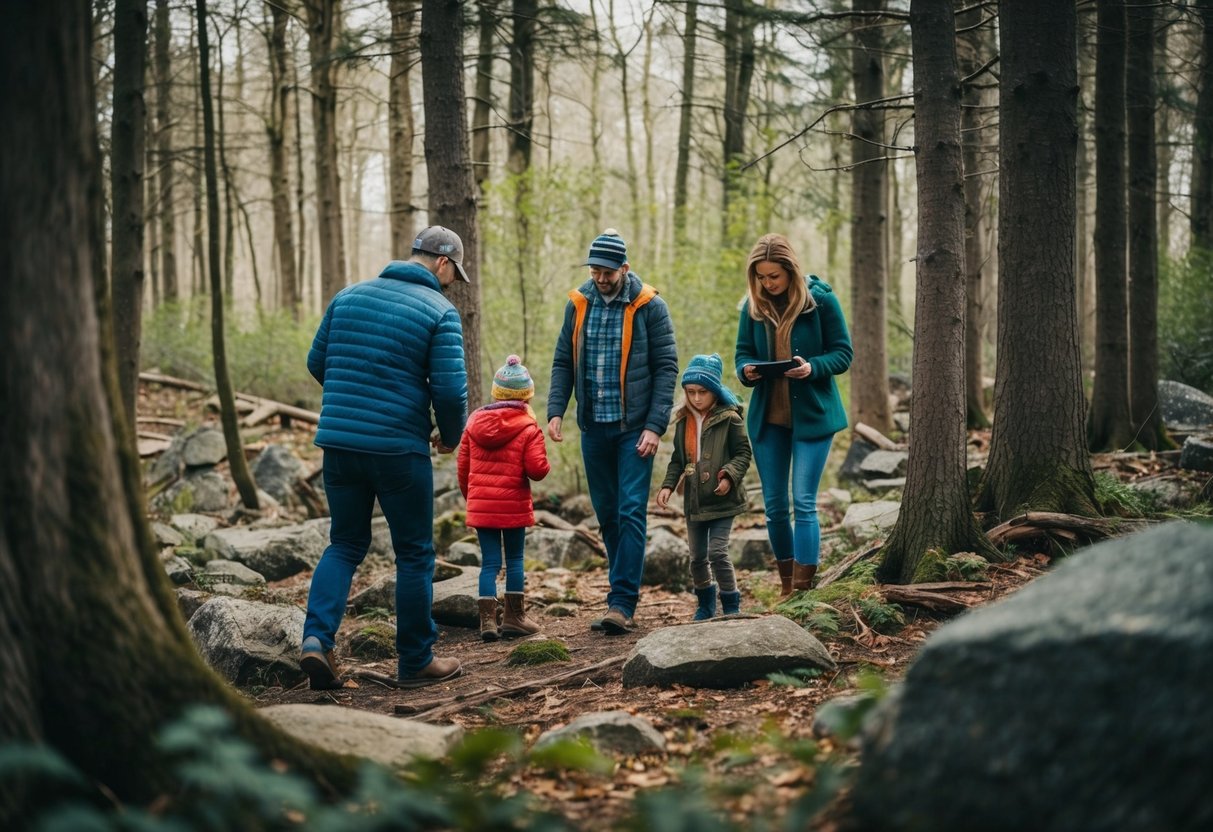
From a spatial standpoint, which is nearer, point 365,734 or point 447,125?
point 365,734

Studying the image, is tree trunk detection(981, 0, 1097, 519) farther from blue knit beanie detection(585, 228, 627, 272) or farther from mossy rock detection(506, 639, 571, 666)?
mossy rock detection(506, 639, 571, 666)

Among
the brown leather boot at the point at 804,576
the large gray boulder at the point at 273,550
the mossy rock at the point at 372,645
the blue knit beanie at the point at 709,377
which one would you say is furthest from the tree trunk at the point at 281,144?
the brown leather boot at the point at 804,576

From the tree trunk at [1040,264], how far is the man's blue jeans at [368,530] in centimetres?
389

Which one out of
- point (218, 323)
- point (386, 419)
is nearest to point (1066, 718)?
point (386, 419)

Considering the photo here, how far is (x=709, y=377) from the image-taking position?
6223 millimetres

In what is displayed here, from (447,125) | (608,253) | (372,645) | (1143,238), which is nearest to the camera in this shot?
(608,253)

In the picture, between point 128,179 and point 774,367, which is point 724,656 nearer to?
point 774,367

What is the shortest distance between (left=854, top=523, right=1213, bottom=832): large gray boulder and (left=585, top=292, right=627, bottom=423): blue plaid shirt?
3.72 meters

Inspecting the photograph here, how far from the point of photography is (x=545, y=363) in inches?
503

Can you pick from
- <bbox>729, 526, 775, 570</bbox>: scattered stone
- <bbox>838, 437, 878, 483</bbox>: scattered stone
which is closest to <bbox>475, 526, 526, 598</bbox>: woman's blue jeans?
<bbox>729, 526, 775, 570</bbox>: scattered stone

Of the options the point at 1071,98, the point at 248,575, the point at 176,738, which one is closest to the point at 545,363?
the point at 248,575

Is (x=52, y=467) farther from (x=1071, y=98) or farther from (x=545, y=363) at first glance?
(x=545, y=363)

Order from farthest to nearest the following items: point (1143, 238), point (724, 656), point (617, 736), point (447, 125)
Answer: point (1143, 238) → point (447, 125) → point (724, 656) → point (617, 736)

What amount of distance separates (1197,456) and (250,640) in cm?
771
